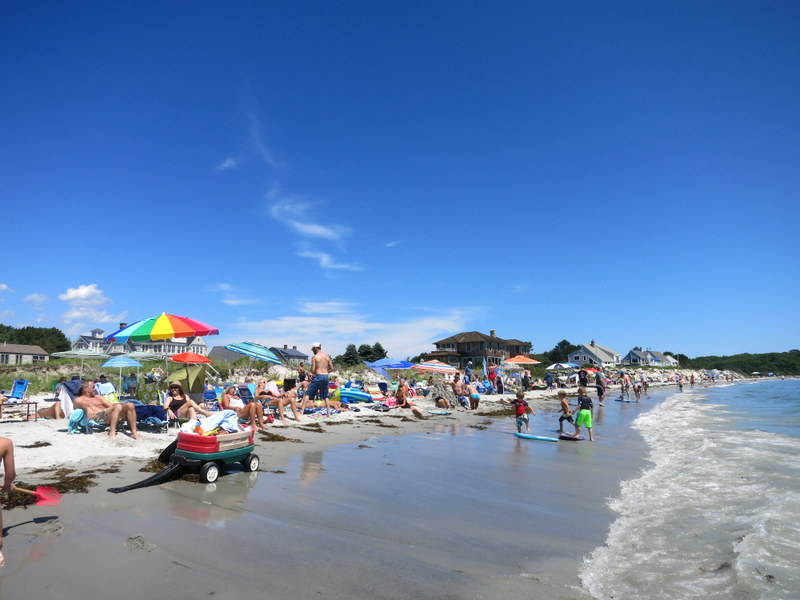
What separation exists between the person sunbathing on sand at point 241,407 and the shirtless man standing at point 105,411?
1.67 metres

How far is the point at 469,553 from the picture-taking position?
4188 millimetres

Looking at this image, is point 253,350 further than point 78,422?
Yes

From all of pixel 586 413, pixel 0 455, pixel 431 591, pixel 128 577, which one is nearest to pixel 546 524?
pixel 431 591

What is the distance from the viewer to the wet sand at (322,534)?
337cm

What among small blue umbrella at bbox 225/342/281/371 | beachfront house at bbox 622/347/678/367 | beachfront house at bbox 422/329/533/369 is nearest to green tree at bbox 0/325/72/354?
beachfront house at bbox 422/329/533/369

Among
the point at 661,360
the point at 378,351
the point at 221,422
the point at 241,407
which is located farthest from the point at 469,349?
the point at 661,360

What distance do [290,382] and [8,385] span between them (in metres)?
12.0

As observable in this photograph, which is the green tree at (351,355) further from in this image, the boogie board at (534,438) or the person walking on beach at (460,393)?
the boogie board at (534,438)

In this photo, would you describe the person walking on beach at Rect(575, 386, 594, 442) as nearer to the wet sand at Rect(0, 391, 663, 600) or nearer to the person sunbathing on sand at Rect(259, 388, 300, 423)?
the wet sand at Rect(0, 391, 663, 600)

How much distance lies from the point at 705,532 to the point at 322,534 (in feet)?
13.7

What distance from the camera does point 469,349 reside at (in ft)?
209

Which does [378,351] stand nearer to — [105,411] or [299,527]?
[105,411]

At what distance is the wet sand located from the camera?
337cm

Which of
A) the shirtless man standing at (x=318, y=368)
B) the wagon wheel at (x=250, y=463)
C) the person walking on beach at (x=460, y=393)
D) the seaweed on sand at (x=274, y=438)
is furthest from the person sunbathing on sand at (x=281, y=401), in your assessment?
the person walking on beach at (x=460, y=393)
